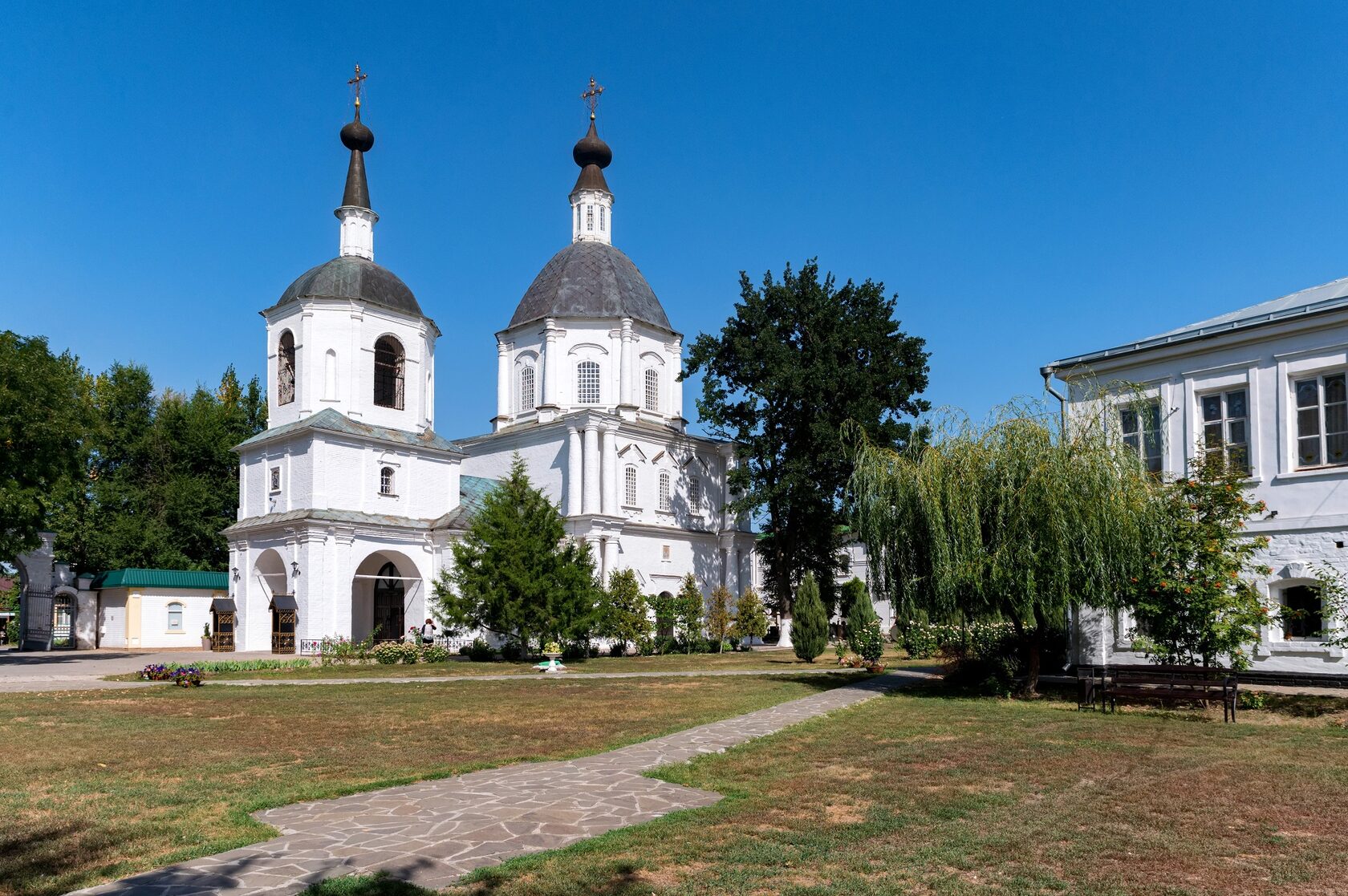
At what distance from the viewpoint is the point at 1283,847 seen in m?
7.27

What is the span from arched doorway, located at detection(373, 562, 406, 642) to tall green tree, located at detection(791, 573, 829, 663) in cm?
1470

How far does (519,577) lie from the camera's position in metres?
28.9

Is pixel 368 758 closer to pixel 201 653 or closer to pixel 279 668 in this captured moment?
pixel 279 668

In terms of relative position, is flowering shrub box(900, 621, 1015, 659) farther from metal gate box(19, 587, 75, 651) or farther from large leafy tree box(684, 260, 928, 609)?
metal gate box(19, 587, 75, 651)

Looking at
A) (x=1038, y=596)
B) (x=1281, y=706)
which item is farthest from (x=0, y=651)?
(x=1281, y=706)

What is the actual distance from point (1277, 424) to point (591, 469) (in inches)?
931

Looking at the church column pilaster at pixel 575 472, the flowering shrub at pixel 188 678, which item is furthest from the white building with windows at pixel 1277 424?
the church column pilaster at pixel 575 472

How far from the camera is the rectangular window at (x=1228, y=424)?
64.8ft

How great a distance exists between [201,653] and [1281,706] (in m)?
31.5

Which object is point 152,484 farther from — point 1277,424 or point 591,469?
point 1277,424

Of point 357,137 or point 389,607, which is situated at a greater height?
point 357,137

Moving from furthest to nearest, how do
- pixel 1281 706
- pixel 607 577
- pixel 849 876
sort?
pixel 607 577 → pixel 1281 706 → pixel 849 876

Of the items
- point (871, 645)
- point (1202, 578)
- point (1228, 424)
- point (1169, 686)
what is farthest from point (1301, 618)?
point (871, 645)

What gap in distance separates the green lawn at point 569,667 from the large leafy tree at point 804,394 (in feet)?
18.6
